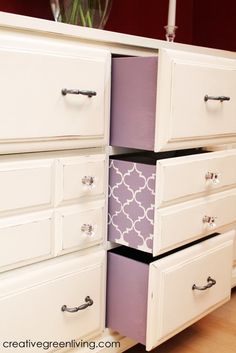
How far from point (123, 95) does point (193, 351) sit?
74cm

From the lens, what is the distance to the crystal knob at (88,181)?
1068 mm

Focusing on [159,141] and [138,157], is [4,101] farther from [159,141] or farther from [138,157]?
[138,157]

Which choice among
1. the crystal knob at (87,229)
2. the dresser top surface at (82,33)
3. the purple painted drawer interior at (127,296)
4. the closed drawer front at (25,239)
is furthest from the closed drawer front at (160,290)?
the dresser top surface at (82,33)

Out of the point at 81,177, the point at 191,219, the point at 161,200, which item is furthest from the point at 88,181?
the point at 191,219

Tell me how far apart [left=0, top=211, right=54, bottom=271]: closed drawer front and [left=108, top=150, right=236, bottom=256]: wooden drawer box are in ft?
0.62

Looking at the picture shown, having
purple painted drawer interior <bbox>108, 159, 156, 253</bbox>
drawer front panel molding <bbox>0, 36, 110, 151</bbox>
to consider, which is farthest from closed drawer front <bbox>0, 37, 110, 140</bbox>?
purple painted drawer interior <bbox>108, 159, 156, 253</bbox>

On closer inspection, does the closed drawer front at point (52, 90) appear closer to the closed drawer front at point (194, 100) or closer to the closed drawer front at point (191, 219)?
the closed drawer front at point (194, 100)

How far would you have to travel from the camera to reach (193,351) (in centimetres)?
136

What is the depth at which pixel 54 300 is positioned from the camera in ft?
3.43

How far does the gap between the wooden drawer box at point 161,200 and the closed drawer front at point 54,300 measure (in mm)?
110

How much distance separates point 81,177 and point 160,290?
12.4 inches

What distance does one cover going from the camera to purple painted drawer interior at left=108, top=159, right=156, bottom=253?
107cm

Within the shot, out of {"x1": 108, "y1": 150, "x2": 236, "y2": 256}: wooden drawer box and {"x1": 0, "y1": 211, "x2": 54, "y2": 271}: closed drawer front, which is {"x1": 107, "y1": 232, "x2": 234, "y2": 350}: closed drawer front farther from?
{"x1": 0, "y1": 211, "x2": 54, "y2": 271}: closed drawer front

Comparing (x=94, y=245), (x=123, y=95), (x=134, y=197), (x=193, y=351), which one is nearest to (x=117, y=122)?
(x=123, y=95)
